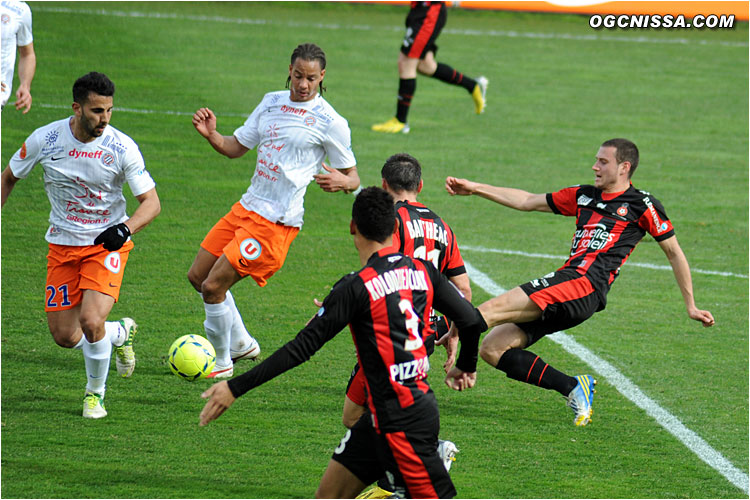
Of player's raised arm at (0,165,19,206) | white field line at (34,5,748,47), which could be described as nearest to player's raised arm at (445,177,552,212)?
player's raised arm at (0,165,19,206)

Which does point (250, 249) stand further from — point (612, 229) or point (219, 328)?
point (612, 229)

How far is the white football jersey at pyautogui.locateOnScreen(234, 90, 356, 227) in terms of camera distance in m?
7.38

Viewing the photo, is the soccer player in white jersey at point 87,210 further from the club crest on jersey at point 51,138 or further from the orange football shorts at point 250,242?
the orange football shorts at point 250,242

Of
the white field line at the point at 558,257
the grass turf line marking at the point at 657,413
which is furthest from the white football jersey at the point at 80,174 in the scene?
the white field line at the point at 558,257

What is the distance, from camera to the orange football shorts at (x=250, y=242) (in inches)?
286

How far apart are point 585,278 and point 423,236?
175cm

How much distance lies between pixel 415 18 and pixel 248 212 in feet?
28.3

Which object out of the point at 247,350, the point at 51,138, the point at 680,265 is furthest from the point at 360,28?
the point at 51,138

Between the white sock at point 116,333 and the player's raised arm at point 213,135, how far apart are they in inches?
59.4

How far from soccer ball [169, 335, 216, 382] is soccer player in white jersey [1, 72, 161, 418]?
53 cm

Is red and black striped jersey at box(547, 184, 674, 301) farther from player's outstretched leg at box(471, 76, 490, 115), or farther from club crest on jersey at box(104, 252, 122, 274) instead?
player's outstretched leg at box(471, 76, 490, 115)

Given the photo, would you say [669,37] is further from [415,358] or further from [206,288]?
[415,358]

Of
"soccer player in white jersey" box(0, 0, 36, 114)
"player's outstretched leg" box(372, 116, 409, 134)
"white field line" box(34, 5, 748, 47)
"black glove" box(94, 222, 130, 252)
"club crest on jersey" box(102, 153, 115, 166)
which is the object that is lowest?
"black glove" box(94, 222, 130, 252)

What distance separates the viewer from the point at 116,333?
7.12 metres
